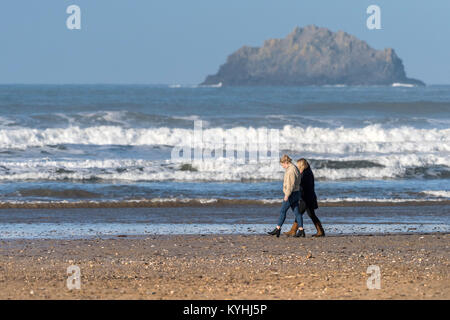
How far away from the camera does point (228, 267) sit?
8375 mm

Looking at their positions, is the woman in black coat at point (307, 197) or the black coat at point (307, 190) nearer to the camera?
the woman in black coat at point (307, 197)

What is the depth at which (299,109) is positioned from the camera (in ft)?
Result: 149

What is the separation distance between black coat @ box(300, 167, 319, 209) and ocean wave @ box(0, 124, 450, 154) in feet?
47.7

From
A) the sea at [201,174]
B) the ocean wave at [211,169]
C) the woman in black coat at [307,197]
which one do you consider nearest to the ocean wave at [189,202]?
the sea at [201,174]

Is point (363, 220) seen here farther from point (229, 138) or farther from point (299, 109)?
point (299, 109)

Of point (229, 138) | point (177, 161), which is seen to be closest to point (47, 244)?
point (177, 161)

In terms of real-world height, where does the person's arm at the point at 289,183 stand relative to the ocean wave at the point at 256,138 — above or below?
above

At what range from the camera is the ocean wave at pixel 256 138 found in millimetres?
26875

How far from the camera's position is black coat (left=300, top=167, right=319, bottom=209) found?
11445 mm

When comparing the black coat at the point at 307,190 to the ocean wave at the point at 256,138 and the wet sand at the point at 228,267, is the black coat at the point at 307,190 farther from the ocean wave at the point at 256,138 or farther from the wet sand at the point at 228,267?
the ocean wave at the point at 256,138

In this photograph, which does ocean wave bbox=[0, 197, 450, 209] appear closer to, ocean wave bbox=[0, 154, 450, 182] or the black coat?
ocean wave bbox=[0, 154, 450, 182]

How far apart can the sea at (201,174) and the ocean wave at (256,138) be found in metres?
0.06

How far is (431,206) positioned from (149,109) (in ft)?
99.3
